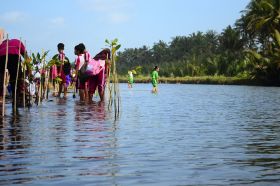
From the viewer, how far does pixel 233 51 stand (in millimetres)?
83500

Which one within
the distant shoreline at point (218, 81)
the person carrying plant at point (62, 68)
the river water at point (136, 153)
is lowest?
the river water at point (136, 153)

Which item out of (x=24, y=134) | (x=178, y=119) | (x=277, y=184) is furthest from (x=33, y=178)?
(x=178, y=119)

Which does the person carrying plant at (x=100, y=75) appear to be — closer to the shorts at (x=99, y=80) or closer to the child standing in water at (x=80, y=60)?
the shorts at (x=99, y=80)

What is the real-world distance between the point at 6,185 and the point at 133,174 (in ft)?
3.33

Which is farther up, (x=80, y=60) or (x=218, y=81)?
(x=80, y=60)

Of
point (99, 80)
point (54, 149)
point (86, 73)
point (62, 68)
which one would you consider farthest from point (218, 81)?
point (54, 149)

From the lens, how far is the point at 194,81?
6419cm

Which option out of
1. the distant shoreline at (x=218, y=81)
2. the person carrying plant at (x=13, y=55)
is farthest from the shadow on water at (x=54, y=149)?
the distant shoreline at (x=218, y=81)

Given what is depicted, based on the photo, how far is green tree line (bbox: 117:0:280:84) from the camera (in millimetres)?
45925

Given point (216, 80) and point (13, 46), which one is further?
point (216, 80)

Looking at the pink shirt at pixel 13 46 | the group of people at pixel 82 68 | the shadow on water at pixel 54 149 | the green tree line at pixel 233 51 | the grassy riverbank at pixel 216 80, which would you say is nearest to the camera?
the shadow on water at pixel 54 149

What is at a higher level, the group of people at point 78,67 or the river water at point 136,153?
the group of people at point 78,67

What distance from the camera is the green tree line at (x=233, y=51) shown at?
4593 centimetres

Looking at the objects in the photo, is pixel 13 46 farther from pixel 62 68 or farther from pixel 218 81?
pixel 218 81
